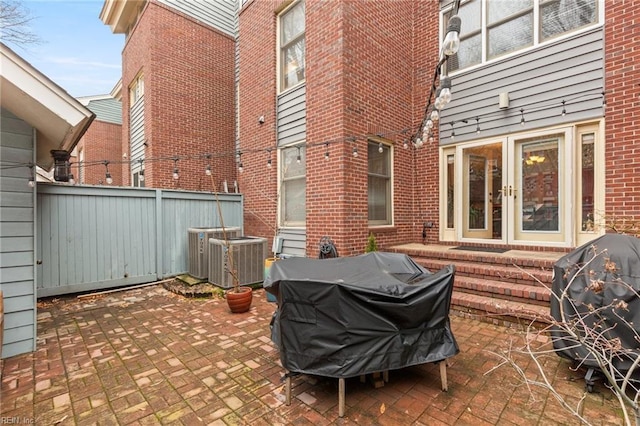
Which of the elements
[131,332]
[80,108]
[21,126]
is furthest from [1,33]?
[131,332]

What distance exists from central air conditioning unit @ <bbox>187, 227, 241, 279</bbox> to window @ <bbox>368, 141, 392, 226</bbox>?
2.98 meters

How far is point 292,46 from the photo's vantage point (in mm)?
6281

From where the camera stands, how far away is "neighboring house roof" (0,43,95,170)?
2.71 meters

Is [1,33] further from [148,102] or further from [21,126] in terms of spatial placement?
[21,126]

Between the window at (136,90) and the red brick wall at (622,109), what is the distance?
10.5 metres

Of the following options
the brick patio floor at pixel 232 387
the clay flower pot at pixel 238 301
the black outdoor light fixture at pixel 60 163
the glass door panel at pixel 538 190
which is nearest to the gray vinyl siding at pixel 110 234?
the black outdoor light fixture at pixel 60 163

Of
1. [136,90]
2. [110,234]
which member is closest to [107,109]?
[136,90]

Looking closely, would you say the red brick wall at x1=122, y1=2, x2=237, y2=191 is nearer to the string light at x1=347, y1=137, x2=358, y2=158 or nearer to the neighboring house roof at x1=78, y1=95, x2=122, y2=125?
the string light at x1=347, y1=137, x2=358, y2=158

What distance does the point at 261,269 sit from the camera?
5.73 m

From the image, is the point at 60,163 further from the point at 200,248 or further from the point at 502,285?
the point at 502,285

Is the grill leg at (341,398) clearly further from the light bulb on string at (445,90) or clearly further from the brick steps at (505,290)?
the brick steps at (505,290)

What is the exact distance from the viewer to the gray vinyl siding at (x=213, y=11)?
802cm

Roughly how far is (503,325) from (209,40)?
9.71 metres

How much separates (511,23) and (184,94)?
777cm
